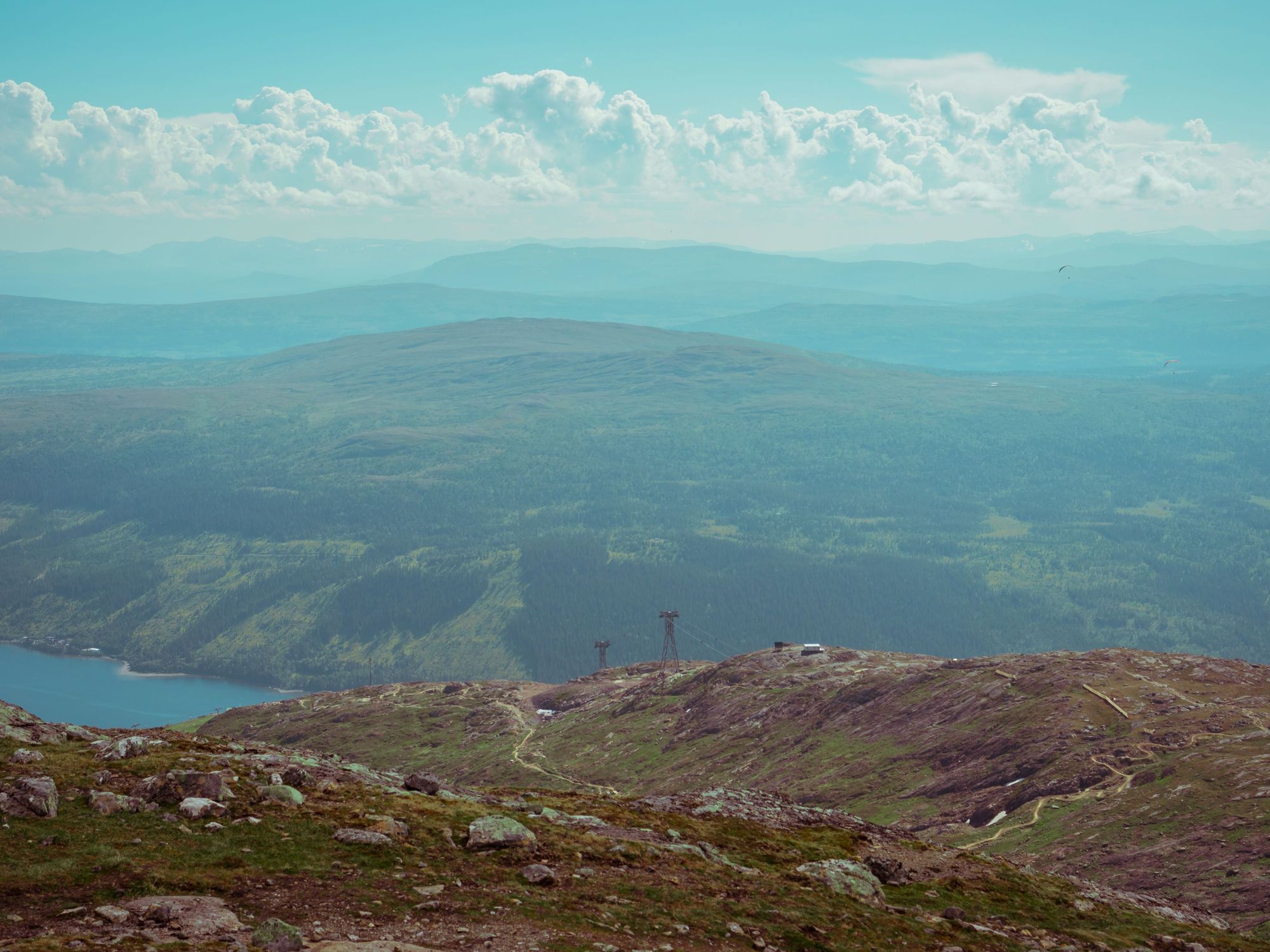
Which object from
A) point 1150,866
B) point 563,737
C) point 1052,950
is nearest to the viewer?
point 1052,950

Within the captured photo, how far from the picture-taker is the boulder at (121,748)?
35.8 meters

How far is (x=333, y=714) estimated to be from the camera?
508 feet

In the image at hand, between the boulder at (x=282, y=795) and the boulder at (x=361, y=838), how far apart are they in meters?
2.75

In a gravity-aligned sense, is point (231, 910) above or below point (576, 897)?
above

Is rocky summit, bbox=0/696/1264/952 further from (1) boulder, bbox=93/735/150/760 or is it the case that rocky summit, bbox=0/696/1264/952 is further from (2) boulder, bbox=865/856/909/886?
(1) boulder, bbox=93/735/150/760

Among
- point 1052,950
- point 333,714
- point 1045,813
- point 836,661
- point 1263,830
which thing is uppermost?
point 1052,950

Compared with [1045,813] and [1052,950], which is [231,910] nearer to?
[1052,950]

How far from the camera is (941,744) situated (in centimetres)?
8975

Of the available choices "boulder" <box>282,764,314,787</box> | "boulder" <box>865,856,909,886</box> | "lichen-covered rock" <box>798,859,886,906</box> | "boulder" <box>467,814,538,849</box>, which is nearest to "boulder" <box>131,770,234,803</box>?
"boulder" <box>282,764,314,787</box>

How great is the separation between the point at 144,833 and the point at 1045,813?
5681 centimetres

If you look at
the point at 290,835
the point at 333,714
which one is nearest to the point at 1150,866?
the point at 290,835

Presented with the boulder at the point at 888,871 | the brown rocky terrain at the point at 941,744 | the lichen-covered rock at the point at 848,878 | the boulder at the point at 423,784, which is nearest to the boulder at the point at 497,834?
the boulder at the point at 423,784

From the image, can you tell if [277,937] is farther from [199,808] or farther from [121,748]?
[121,748]

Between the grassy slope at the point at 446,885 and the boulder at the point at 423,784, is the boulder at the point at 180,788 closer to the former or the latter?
the grassy slope at the point at 446,885
